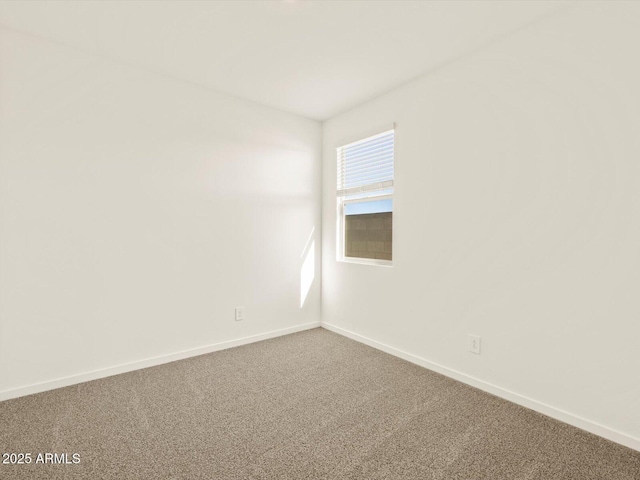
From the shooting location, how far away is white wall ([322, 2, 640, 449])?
1.72 metres

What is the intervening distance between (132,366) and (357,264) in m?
2.22

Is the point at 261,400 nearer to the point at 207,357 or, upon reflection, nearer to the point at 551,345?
the point at 207,357

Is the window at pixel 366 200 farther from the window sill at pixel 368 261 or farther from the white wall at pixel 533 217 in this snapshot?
the white wall at pixel 533 217

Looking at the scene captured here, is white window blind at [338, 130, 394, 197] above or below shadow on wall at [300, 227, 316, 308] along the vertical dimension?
above

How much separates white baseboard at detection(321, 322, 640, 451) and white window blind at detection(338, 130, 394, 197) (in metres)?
1.59

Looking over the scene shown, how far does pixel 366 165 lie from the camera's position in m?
3.29

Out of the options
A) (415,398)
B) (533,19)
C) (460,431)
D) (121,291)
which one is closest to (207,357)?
(121,291)

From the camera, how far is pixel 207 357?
286 centimetres

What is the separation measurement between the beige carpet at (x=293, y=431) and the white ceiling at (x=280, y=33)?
8.18 feet

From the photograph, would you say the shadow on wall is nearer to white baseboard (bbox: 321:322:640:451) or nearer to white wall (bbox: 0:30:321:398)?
white wall (bbox: 0:30:321:398)

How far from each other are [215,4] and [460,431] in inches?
114

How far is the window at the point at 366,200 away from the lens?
310cm

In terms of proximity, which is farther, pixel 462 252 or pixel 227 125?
pixel 227 125

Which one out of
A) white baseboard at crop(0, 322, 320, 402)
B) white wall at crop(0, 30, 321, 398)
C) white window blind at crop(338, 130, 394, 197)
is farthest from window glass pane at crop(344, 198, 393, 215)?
white baseboard at crop(0, 322, 320, 402)
